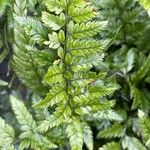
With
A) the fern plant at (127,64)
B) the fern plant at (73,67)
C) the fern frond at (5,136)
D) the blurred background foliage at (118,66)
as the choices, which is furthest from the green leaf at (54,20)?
the fern frond at (5,136)

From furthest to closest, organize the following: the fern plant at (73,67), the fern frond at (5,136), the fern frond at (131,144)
A: the fern frond at (131,144) < the fern frond at (5,136) < the fern plant at (73,67)

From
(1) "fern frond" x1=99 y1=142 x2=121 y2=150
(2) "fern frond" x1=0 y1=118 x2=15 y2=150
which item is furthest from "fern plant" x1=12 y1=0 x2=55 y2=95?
(1) "fern frond" x1=99 y1=142 x2=121 y2=150

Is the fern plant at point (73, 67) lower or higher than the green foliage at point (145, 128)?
higher

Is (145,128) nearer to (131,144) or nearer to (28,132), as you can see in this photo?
(131,144)

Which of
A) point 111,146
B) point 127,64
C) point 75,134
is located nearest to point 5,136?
point 75,134

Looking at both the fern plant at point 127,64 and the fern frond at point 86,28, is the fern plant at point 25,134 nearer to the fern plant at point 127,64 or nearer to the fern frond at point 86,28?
the fern plant at point 127,64

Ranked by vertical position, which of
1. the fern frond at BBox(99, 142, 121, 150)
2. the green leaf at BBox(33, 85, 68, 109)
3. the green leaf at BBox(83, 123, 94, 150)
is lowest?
the fern frond at BBox(99, 142, 121, 150)

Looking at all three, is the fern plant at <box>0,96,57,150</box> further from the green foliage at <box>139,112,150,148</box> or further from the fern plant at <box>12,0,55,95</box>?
the green foliage at <box>139,112,150,148</box>

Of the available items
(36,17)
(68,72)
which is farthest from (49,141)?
(36,17)

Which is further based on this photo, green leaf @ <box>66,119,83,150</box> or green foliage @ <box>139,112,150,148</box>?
green foliage @ <box>139,112,150,148</box>
